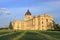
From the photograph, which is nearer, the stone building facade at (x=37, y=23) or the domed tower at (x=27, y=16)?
the stone building facade at (x=37, y=23)

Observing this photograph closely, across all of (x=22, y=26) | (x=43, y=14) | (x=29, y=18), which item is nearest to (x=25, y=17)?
(x=29, y=18)

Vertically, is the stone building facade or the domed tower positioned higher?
the domed tower

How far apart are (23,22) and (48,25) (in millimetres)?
25365

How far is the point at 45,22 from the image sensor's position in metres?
138

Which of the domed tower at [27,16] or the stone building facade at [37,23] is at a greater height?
the domed tower at [27,16]

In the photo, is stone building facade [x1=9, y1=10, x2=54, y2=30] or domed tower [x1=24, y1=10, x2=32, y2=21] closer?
stone building facade [x1=9, y1=10, x2=54, y2=30]

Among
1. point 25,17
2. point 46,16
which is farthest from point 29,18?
point 46,16

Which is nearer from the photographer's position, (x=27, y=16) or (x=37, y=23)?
(x=37, y=23)

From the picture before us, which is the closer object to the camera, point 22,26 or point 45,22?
point 45,22

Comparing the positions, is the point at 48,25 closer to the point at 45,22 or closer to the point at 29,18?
the point at 45,22

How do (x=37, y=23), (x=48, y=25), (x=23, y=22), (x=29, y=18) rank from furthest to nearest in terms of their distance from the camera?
(x=29, y=18), (x=23, y=22), (x=37, y=23), (x=48, y=25)

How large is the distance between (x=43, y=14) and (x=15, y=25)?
22.5 meters

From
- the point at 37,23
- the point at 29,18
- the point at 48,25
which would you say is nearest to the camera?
the point at 48,25

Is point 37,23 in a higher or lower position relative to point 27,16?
lower
